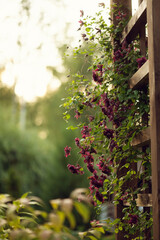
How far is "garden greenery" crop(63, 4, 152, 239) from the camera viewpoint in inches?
80.2

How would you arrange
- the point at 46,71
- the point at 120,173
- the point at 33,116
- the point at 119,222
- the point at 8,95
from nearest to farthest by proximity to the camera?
the point at 119,222, the point at 120,173, the point at 46,71, the point at 8,95, the point at 33,116

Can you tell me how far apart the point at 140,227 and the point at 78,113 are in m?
0.81

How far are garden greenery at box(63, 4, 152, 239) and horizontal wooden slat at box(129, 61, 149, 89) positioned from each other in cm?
4

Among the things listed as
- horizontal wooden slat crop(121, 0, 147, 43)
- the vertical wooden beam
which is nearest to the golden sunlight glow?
horizontal wooden slat crop(121, 0, 147, 43)

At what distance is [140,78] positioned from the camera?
6.39ft

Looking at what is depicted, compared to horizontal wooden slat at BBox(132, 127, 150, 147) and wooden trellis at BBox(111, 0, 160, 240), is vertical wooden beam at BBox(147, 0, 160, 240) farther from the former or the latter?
horizontal wooden slat at BBox(132, 127, 150, 147)

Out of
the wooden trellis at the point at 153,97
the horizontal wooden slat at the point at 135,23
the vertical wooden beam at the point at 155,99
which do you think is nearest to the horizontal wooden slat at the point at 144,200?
the wooden trellis at the point at 153,97

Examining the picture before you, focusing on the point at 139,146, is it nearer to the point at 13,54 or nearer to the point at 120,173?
the point at 120,173

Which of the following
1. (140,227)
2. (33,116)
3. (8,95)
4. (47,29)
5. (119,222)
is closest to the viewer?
(140,227)

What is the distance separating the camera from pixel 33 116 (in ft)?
62.5

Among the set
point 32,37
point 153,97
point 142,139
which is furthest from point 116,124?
point 32,37

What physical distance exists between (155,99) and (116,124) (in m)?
0.65

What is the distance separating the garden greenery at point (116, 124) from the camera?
204 cm

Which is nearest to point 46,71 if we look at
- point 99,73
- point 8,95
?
point 8,95
